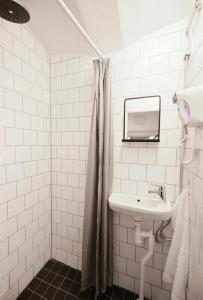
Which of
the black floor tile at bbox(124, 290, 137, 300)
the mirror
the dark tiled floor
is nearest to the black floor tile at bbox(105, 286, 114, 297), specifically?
the dark tiled floor

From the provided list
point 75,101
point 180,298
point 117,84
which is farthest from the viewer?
point 75,101

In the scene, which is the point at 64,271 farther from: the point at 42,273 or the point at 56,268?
the point at 42,273

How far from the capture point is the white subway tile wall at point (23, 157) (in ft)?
4.19

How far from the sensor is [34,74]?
154 cm

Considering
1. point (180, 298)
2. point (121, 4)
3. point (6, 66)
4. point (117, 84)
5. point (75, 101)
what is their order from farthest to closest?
1. point (75, 101)
2. point (117, 84)
3. point (6, 66)
4. point (121, 4)
5. point (180, 298)

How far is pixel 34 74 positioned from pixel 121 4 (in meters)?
0.94

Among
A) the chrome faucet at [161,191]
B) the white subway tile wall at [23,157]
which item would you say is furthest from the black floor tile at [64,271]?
the chrome faucet at [161,191]

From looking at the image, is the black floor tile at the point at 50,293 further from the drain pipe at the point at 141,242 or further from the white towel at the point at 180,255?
the white towel at the point at 180,255

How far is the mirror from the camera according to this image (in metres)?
1.33

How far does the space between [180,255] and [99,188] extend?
70 cm

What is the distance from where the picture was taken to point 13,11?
3.15 feet

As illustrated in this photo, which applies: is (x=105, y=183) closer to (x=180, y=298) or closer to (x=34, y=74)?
(x=180, y=298)

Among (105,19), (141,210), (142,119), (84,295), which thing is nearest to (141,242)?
(141,210)

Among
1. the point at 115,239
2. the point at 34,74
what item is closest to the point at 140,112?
the point at 34,74
